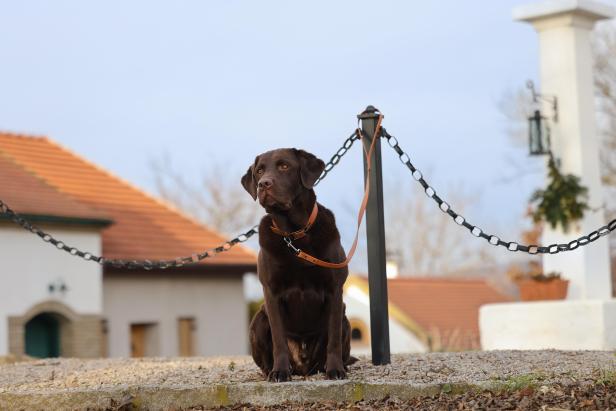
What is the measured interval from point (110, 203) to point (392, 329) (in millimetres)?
13277

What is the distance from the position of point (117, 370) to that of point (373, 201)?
7.84 ft

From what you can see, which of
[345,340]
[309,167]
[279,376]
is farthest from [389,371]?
[309,167]

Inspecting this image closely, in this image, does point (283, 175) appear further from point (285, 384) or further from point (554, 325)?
point (554, 325)

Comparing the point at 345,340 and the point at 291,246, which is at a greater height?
the point at 291,246

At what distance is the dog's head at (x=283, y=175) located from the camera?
7281 mm

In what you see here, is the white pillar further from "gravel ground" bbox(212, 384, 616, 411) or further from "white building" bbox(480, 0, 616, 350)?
"gravel ground" bbox(212, 384, 616, 411)

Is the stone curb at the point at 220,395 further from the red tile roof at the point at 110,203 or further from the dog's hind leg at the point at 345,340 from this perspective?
the red tile roof at the point at 110,203

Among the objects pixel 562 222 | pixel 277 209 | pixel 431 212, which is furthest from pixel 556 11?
pixel 431 212

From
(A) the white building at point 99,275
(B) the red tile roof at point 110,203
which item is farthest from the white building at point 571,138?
(B) the red tile roof at point 110,203

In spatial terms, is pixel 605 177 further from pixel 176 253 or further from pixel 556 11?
pixel 556 11

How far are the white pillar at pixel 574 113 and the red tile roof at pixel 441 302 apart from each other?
20.4m

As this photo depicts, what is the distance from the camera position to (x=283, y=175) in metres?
7.38

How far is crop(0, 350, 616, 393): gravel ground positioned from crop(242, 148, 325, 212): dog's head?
121cm

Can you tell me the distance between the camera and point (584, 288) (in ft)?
54.6
